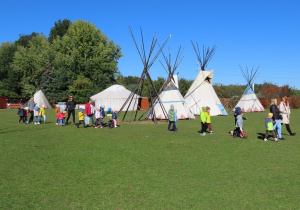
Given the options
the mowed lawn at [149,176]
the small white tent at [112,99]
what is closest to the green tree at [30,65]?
the small white tent at [112,99]

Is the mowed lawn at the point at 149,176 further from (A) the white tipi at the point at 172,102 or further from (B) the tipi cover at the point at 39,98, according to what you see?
(B) the tipi cover at the point at 39,98

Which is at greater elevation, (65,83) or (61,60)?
(61,60)

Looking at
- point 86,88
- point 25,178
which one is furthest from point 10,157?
point 86,88

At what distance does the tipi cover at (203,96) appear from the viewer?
27.3 metres

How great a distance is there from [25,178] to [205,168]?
391cm

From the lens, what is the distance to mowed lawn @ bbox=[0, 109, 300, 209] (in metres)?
4.71

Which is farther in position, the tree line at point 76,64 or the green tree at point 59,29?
the green tree at point 59,29

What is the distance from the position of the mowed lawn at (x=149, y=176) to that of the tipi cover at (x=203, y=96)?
56.5 ft

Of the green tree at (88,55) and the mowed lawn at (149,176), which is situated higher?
the green tree at (88,55)

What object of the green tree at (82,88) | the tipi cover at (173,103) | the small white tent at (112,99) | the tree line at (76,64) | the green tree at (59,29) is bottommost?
the tipi cover at (173,103)

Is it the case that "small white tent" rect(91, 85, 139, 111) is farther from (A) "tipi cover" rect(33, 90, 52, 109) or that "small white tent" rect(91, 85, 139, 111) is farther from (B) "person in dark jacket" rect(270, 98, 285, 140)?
(B) "person in dark jacket" rect(270, 98, 285, 140)

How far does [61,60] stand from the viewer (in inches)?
2000

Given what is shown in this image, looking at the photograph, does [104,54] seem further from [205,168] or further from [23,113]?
[205,168]

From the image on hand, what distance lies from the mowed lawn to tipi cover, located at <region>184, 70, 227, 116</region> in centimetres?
1722
